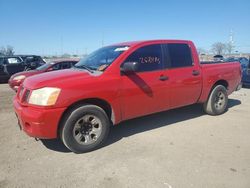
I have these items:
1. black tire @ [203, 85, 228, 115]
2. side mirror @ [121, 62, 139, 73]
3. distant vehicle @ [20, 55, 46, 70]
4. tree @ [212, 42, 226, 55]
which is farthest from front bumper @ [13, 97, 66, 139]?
tree @ [212, 42, 226, 55]

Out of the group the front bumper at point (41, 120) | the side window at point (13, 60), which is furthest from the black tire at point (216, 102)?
the side window at point (13, 60)

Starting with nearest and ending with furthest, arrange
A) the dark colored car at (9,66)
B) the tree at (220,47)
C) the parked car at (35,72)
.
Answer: the parked car at (35,72), the dark colored car at (9,66), the tree at (220,47)

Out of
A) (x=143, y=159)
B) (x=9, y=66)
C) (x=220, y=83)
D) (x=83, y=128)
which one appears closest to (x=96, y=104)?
(x=83, y=128)

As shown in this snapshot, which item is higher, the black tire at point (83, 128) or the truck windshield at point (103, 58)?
the truck windshield at point (103, 58)

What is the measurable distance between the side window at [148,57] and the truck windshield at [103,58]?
0.78 ft

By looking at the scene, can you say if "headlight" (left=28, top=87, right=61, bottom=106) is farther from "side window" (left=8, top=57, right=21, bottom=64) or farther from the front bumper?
"side window" (left=8, top=57, right=21, bottom=64)

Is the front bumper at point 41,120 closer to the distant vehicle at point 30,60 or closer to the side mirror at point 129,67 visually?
the side mirror at point 129,67

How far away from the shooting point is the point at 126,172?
10.9ft

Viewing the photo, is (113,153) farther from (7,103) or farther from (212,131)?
(7,103)

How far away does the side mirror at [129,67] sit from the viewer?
402cm

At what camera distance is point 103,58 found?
4.69 meters

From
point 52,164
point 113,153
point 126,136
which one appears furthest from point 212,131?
point 52,164

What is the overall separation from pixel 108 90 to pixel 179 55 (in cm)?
205

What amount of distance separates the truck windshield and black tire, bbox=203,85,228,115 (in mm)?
2765
